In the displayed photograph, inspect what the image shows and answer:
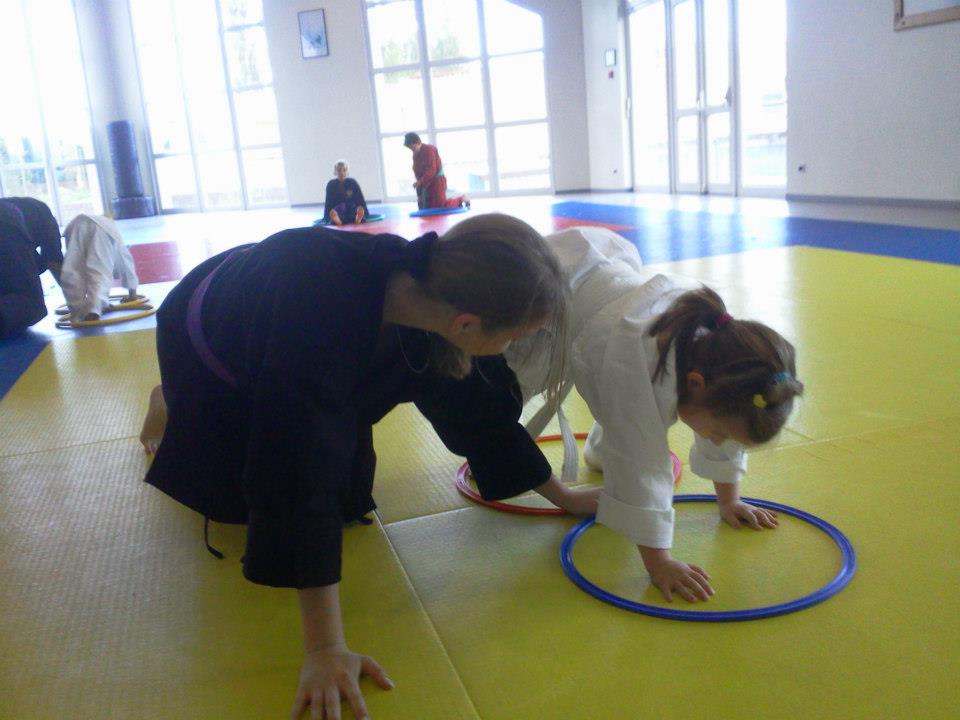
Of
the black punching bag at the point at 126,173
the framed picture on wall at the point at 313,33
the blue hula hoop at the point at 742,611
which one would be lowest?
the blue hula hoop at the point at 742,611

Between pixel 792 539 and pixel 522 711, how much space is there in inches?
31.8

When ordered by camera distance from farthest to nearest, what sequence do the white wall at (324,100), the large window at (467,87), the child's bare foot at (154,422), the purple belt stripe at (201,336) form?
the white wall at (324,100)
the large window at (467,87)
the child's bare foot at (154,422)
the purple belt stripe at (201,336)

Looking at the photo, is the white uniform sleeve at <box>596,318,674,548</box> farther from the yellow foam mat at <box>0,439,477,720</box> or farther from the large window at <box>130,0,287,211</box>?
the large window at <box>130,0,287,211</box>

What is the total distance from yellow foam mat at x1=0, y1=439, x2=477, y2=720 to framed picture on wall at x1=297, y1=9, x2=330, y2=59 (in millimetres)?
14904

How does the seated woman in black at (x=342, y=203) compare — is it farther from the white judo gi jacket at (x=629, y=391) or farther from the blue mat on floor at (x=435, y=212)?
the white judo gi jacket at (x=629, y=391)

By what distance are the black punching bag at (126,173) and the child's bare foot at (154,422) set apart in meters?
15.6

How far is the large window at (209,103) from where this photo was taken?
53.9 feet

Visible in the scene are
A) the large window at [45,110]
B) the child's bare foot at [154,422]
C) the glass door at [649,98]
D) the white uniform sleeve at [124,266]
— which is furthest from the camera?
the large window at [45,110]

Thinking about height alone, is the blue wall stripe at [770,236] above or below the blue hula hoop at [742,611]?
above

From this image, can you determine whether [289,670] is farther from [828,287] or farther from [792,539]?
[828,287]

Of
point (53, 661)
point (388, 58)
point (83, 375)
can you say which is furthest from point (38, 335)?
point (388, 58)

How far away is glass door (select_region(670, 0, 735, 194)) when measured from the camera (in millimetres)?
11305

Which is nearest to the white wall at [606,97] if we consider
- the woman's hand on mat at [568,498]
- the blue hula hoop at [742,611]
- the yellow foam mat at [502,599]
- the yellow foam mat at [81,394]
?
the yellow foam mat at [81,394]

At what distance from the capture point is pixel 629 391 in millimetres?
1585
